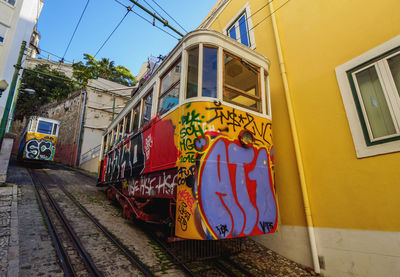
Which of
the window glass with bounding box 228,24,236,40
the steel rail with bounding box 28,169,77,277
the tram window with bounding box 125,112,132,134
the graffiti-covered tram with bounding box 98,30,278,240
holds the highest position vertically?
the window glass with bounding box 228,24,236,40

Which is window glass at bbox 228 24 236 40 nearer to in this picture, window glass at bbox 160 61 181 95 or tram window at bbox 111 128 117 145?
window glass at bbox 160 61 181 95

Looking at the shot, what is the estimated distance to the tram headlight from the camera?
11.2ft

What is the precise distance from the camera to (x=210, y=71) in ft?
11.8

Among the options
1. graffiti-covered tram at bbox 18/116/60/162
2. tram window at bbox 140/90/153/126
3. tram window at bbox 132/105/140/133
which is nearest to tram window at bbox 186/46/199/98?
tram window at bbox 140/90/153/126

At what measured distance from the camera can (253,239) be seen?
4801 millimetres

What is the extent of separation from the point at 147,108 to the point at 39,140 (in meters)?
13.3

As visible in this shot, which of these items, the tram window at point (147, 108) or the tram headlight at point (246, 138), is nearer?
the tram headlight at point (246, 138)

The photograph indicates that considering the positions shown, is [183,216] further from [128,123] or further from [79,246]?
[128,123]

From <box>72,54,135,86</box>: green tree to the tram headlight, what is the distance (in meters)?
27.5

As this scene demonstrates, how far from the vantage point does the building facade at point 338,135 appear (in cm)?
300

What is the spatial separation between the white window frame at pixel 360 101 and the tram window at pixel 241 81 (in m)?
1.51

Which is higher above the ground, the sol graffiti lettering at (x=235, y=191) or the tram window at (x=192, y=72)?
the tram window at (x=192, y=72)

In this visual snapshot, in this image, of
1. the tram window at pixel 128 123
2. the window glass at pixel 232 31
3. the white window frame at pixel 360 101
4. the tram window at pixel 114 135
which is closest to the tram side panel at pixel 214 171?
the white window frame at pixel 360 101

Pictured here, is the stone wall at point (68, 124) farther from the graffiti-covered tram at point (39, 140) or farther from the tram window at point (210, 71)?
the tram window at point (210, 71)
